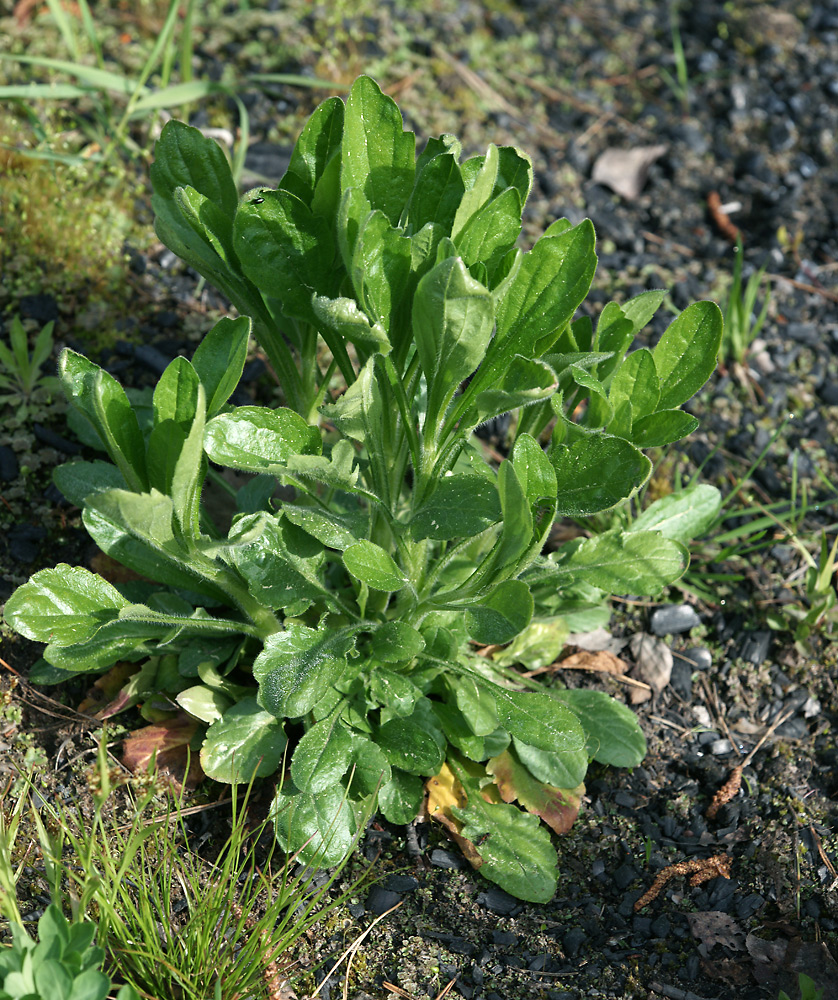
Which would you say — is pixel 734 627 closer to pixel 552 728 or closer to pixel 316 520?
pixel 552 728

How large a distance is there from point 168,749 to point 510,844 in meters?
0.90

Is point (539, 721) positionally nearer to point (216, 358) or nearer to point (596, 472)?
point (596, 472)

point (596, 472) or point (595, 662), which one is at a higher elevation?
point (596, 472)

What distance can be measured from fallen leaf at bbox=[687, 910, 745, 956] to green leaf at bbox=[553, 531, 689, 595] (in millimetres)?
815

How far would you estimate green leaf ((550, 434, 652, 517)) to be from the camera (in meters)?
1.92

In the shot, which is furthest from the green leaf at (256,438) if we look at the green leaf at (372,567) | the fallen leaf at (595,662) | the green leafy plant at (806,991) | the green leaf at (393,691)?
the green leafy plant at (806,991)

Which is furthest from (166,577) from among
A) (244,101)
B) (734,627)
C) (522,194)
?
(244,101)

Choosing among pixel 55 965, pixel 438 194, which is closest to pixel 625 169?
pixel 438 194

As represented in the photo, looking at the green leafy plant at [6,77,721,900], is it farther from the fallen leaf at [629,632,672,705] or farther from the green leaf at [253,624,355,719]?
the fallen leaf at [629,632,672,705]

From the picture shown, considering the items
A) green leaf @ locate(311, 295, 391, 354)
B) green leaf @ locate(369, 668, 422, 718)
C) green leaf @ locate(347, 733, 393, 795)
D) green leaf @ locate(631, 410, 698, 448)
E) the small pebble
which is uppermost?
green leaf @ locate(311, 295, 391, 354)

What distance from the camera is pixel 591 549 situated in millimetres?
2383

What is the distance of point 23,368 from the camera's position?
2.88 m

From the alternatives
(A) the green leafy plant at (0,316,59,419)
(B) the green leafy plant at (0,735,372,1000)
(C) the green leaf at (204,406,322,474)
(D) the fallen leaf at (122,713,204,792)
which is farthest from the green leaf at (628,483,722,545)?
(A) the green leafy plant at (0,316,59,419)

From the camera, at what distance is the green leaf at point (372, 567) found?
1.95m
